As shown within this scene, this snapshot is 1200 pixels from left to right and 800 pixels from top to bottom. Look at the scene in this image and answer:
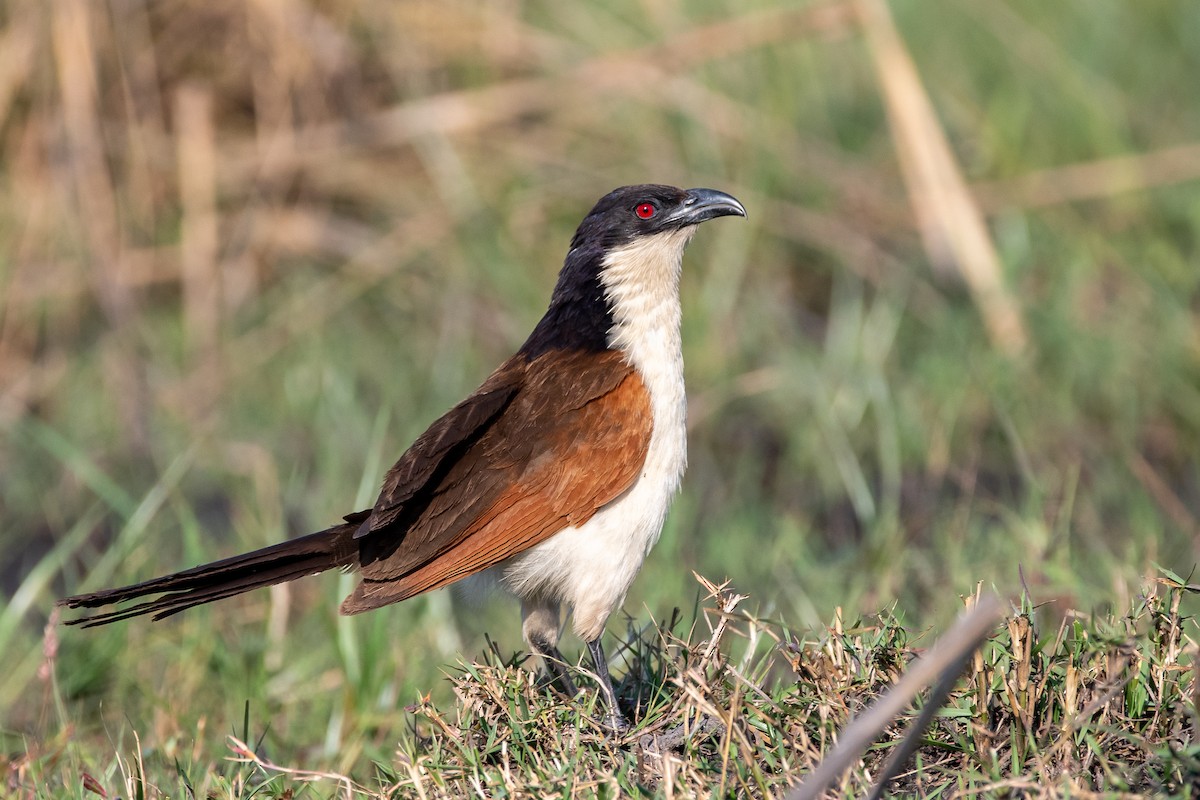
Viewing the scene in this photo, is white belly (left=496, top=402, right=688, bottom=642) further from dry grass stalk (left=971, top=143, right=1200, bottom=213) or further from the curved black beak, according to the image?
dry grass stalk (left=971, top=143, right=1200, bottom=213)

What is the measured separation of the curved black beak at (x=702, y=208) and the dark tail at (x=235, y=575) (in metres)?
0.93

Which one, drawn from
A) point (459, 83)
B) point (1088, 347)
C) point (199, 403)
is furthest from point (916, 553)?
point (459, 83)

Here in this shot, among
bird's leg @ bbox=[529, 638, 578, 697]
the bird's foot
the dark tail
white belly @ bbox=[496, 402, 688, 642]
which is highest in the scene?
the dark tail

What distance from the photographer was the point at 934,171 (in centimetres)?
509

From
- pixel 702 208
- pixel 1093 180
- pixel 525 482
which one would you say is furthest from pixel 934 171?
pixel 525 482

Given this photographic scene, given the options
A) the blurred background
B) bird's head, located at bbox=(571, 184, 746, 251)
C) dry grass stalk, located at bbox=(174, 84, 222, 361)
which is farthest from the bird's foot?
dry grass stalk, located at bbox=(174, 84, 222, 361)

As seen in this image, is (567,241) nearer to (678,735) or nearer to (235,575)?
(235,575)

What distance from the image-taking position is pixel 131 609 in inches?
97.3

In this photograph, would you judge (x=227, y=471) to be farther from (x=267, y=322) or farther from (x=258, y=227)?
(x=258, y=227)

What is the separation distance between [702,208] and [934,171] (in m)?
2.41

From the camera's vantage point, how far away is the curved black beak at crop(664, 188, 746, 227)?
2926mm

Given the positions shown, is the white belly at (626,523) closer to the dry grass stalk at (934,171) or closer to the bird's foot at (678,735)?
the bird's foot at (678,735)

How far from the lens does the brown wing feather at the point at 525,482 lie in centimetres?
247

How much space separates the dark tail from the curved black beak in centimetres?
93
